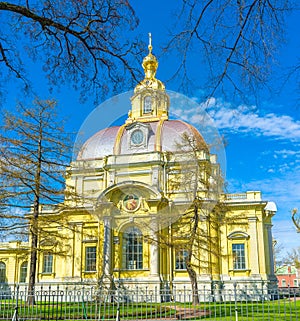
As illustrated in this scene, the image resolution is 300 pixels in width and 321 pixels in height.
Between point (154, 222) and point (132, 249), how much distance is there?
2.81 metres

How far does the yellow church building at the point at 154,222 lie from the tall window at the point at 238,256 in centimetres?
7

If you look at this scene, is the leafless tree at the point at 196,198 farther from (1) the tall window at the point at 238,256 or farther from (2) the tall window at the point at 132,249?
(2) the tall window at the point at 132,249

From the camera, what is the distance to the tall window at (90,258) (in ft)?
96.8

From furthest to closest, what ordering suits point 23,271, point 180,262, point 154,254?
point 23,271 → point 180,262 → point 154,254

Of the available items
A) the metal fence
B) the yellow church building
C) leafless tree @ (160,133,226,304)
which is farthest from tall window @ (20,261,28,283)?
the metal fence

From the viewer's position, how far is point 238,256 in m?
28.6

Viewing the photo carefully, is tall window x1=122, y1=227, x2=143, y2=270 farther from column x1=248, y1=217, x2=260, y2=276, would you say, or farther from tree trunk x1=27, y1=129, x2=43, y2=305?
tree trunk x1=27, y1=129, x2=43, y2=305

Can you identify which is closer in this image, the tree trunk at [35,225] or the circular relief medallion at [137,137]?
the tree trunk at [35,225]

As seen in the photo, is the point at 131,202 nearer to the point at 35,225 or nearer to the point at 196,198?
the point at 196,198

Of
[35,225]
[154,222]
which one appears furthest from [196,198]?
[35,225]

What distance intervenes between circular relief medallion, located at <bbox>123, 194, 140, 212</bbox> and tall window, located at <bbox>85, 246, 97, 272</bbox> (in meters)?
3.93

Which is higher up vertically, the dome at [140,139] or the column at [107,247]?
the dome at [140,139]

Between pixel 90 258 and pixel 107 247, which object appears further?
pixel 90 258

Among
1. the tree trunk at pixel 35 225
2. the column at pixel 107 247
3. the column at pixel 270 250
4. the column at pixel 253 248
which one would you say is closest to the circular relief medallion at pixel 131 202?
the column at pixel 107 247
